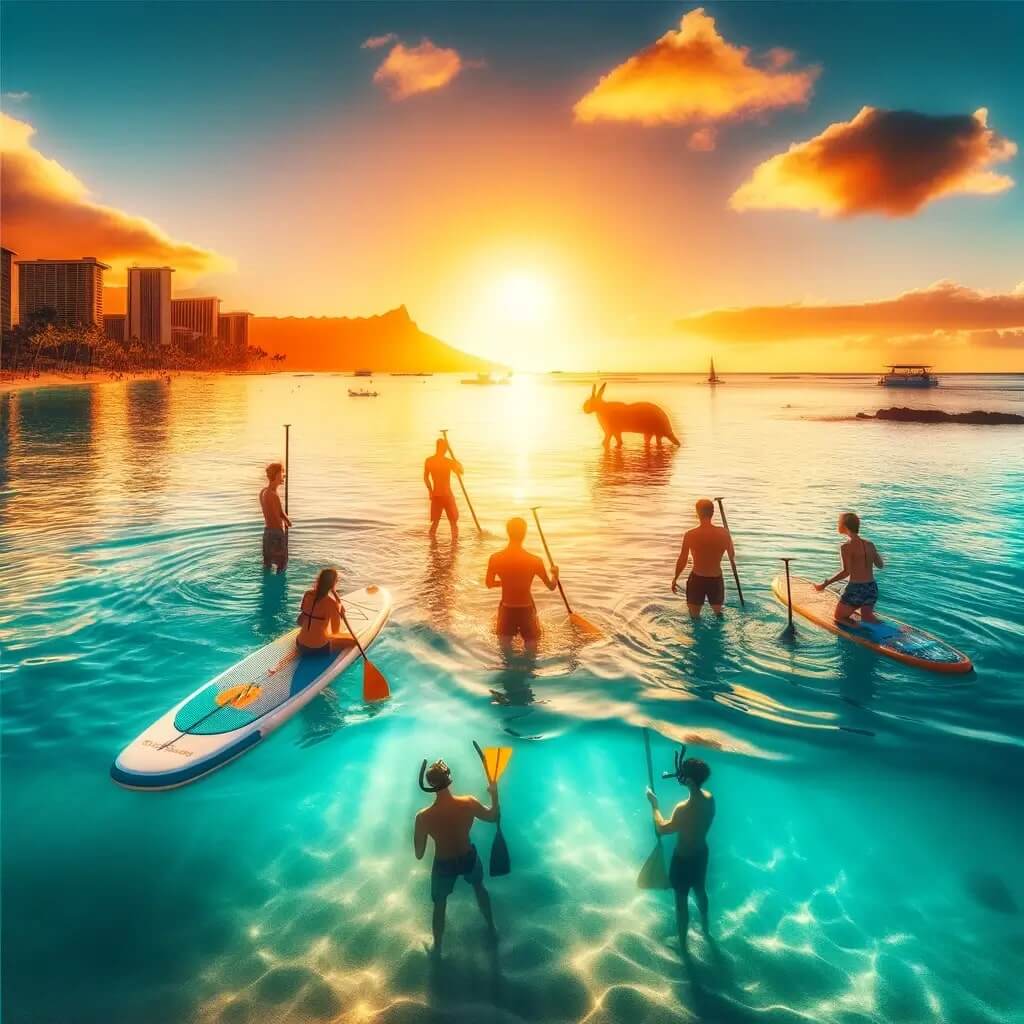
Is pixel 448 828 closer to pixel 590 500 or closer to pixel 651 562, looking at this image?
pixel 651 562

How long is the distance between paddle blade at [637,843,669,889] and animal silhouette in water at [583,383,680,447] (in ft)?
105

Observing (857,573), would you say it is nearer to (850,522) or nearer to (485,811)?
(850,522)

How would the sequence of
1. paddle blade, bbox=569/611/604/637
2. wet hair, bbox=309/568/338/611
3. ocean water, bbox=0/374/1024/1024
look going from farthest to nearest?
paddle blade, bbox=569/611/604/637 → wet hair, bbox=309/568/338/611 → ocean water, bbox=0/374/1024/1024

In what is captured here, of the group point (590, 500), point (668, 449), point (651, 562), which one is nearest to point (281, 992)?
point (651, 562)

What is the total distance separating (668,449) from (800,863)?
31995mm

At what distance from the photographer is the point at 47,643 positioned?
1059 cm

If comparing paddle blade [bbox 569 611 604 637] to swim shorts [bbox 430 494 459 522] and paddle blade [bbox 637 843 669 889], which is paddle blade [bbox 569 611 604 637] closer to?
paddle blade [bbox 637 843 669 889]

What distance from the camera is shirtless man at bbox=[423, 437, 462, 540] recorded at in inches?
630

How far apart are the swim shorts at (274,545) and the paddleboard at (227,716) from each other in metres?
3.76

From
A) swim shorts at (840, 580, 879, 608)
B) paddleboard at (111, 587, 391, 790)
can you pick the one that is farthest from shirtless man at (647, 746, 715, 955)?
swim shorts at (840, 580, 879, 608)

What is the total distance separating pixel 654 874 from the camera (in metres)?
5.79

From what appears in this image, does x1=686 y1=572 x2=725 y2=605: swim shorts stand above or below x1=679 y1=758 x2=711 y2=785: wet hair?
above

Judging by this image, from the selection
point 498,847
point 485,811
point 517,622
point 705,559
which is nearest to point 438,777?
point 485,811

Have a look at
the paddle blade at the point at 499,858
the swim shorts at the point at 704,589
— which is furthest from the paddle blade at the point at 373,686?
the swim shorts at the point at 704,589
